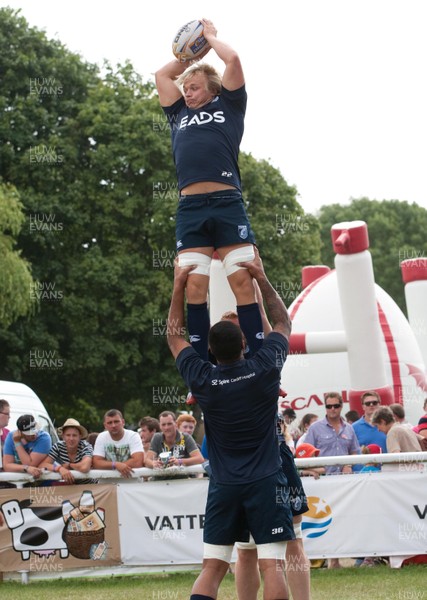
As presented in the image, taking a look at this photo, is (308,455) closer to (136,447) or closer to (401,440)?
(401,440)

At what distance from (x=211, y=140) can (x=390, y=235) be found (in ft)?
173

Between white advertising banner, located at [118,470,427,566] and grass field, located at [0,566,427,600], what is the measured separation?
0.76 ft

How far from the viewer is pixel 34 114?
34.0m

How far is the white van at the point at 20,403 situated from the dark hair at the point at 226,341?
36.6 ft

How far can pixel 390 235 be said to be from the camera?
59531 millimetres

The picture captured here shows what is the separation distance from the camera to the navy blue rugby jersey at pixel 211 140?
7.82m

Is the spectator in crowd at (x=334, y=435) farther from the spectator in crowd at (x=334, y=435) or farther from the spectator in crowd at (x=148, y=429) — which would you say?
the spectator in crowd at (x=148, y=429)

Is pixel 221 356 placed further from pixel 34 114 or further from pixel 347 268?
pixel 34 114

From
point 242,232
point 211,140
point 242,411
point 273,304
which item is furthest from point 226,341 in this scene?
point 211,140

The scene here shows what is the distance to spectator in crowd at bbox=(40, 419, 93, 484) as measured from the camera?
12344 millimetres

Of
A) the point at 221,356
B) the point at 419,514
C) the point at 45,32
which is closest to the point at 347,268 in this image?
the point at 419,514

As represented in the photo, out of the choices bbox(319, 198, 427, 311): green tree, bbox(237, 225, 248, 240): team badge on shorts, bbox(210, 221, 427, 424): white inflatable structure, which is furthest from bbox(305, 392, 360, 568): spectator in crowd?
bbox(319, 198, 427, 311): green tree

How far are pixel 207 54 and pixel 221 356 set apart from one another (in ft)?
8.33

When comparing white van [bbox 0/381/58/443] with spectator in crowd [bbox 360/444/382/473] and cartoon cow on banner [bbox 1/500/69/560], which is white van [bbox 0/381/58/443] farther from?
spectator in crowd [bbox 360/444/382/473]
